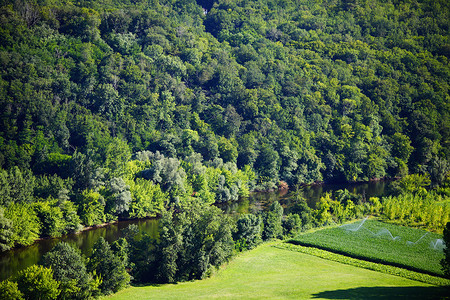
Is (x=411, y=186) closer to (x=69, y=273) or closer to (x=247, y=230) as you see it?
(x=247, y=230)

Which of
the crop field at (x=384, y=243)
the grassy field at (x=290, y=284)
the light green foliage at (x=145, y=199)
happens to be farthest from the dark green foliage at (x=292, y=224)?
the light green foliage at (x=145, y=199)

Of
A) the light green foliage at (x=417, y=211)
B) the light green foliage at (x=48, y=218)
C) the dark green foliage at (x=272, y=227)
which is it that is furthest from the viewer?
the light green foliage at (x=417, y=211)

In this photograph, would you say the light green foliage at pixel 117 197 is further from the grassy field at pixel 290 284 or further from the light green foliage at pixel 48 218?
the grassy field at pixel 290 284


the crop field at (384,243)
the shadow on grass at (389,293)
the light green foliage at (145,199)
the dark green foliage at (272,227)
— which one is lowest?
the shadow on grass at (389,293)

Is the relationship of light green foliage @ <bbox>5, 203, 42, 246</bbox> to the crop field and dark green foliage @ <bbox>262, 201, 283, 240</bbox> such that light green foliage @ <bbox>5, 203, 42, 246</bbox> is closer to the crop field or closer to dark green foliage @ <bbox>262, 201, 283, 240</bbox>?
dark green foliage @ <bbox>262, 201, 283, 240</bbox>

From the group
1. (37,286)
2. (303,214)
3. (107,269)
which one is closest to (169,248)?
(107,269)
